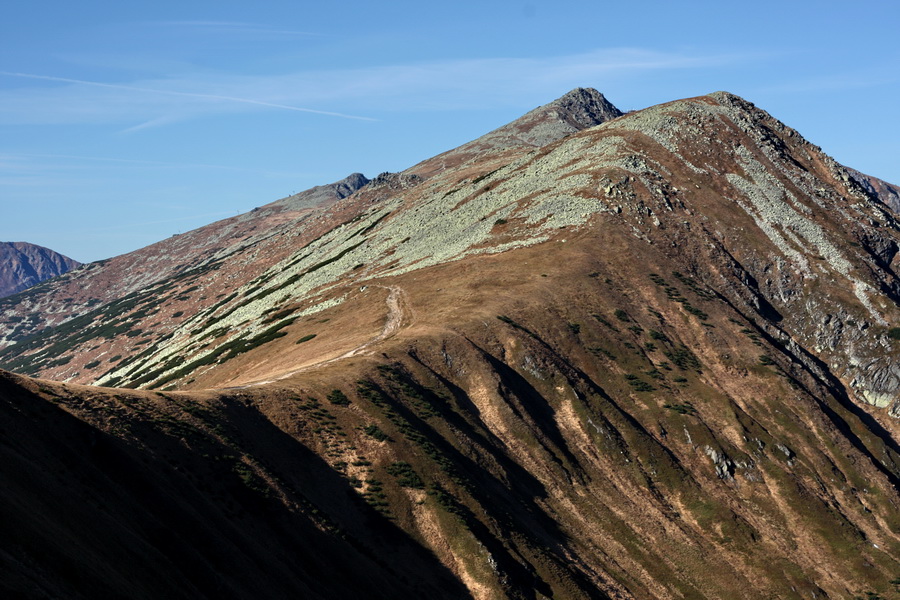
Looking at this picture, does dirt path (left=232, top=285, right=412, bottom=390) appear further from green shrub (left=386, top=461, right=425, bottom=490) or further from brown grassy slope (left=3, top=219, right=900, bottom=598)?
green shrub (left=386, top=461, right=425, bottom=490)

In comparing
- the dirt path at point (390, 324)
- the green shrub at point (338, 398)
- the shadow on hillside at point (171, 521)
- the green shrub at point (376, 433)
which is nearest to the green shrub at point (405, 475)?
the green shrub at point (376, 433)

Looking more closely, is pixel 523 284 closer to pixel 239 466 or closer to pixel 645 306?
pixel 645 306

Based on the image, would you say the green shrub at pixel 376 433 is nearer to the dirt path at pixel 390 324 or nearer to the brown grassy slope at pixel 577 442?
the brown grassy slope at pixel 577 442

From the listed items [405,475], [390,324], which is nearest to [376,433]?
[405,475]

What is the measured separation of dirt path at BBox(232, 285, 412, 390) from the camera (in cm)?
7944

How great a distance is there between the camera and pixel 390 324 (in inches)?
3999

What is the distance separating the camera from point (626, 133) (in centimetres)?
17012

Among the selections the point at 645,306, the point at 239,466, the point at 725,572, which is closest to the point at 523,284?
the point at 645,306

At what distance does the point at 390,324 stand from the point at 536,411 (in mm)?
24428

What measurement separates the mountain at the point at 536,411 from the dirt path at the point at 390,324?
71 cm

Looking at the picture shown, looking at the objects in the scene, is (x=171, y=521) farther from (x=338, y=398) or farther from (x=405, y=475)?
(x=338, y=398)

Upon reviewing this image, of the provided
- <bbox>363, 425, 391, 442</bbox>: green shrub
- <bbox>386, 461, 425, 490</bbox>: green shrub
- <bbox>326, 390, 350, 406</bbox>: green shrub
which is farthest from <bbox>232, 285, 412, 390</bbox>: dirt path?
<bbox>386, 461, 425, 490</bbox>: green shrub

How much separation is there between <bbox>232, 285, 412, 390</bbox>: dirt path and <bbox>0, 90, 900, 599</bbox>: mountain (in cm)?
71

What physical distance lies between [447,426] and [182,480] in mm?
33273
